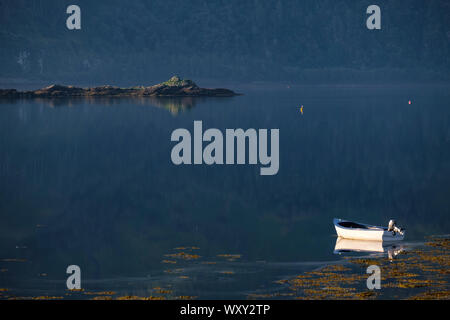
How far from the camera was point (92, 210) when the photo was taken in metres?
68.5

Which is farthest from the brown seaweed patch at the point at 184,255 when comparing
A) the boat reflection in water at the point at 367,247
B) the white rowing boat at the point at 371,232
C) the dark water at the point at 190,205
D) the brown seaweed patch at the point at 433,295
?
the brown seaweed patch at the point at 433,295

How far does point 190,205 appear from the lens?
7056cm

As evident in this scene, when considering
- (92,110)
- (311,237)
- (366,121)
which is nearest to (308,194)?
(311,237)

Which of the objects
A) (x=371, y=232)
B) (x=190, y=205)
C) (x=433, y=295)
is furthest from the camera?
(x=190, y=205)

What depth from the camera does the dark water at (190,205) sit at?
4677cm

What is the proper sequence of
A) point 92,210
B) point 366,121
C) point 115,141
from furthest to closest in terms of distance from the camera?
point 366,121 → point 115,141 → point 92,210

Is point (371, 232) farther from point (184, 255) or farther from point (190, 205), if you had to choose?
point (190, 205)

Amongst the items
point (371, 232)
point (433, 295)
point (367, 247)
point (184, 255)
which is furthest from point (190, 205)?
point (433, 295)

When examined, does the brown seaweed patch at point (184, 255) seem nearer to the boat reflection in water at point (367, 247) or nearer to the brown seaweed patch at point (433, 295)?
the boat reflection in water at point (367, 247)

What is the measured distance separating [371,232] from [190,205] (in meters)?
22.3

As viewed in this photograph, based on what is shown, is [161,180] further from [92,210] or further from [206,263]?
[206,263]

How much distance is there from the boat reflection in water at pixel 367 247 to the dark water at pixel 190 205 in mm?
877
